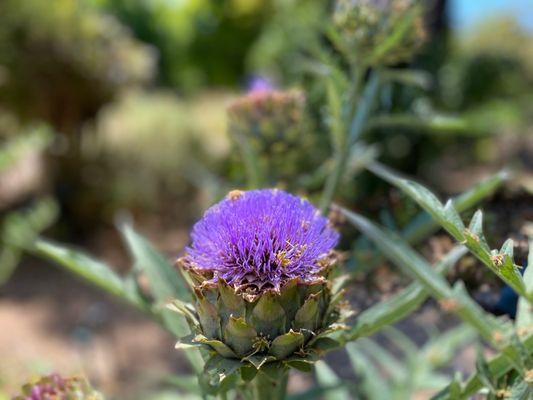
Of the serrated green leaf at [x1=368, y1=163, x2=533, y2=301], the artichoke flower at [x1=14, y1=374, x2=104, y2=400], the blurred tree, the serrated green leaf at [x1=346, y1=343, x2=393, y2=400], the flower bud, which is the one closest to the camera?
the serrated green leaf at [x1=368, y1=163, x2=533, y2=301]

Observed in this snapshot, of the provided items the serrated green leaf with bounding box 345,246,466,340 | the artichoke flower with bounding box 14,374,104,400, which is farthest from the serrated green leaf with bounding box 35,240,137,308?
the serrated green leaf with bounding box 345,246,466,340

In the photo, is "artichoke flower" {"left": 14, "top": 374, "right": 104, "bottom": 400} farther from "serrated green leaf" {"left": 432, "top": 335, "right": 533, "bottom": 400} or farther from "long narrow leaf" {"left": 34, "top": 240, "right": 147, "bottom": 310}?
"serrated green leaf" {"left": 432, "top": 335, "right": 533, "bottom": 400}

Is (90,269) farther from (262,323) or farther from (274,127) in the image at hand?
(274,127)

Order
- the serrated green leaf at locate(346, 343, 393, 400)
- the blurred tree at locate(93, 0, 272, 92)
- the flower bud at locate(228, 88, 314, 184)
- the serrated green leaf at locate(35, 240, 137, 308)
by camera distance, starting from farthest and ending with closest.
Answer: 1. the blurred tree at locate(93, 0, 272, 92)
2. the flower bud at locate(228, 88, 314, 184)
3. the serrated green leaf at locate(346, 343, 393, 400)
4. the serrated green leaf at locate(35, 240, 137, 308)

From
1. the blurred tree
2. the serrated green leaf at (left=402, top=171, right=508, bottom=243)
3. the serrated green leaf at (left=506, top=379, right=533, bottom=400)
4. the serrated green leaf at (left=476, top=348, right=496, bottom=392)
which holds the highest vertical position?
the blurred tree

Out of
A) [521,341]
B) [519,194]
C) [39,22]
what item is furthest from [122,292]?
[39,22]

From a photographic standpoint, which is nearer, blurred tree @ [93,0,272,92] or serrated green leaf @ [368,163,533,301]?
serrated green leaf @ [368,163,533,301]

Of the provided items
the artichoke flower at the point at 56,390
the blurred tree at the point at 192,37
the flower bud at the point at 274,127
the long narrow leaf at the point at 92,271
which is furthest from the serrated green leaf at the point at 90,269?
the blurred tree at the point at 192,37

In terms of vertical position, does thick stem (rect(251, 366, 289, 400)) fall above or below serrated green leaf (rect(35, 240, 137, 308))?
below
